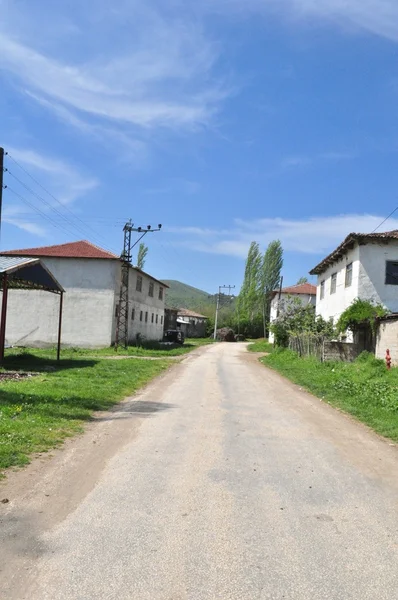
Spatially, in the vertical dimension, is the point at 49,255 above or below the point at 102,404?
above

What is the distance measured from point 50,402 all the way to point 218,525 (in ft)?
22.8

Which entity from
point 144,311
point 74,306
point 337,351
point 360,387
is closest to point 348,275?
point 337,351

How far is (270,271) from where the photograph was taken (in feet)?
267

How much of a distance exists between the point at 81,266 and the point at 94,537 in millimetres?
31822

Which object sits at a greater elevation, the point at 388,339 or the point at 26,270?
the point at 26,270

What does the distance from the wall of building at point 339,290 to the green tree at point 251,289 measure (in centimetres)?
4448

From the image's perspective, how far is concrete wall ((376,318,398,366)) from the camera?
2031cm

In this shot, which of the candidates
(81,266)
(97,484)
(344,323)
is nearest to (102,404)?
(97,484)

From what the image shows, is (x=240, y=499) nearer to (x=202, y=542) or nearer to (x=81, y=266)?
(x=202, y=542)

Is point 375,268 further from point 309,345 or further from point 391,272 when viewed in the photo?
point 309,345

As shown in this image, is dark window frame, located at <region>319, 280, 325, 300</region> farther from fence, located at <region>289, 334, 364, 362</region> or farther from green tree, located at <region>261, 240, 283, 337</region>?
green tree, located at <region>261, 240, 283, 337</region>

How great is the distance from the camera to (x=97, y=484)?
18.1ft

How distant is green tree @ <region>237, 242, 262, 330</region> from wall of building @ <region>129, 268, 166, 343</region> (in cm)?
2970

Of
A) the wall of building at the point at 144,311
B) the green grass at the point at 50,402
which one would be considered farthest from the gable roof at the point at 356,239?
the wall of building at the point at 144,311
